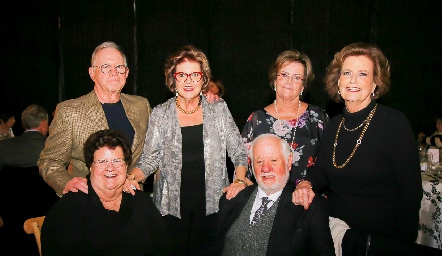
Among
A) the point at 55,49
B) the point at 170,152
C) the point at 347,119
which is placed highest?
the point at 55,49

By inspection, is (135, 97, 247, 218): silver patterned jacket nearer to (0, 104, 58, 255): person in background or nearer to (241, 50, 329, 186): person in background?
(241, 50, 329, 186): person in background

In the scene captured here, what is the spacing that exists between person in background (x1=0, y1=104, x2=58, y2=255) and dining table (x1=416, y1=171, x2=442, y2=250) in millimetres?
2990

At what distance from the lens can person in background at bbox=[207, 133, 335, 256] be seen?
1936mm

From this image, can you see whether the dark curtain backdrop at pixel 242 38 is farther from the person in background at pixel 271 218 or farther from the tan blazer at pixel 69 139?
the person in background at pixel 271 218

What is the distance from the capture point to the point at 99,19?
22.3ft

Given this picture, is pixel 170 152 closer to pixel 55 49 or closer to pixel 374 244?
pixel 374 244

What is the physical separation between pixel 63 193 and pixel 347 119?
160 centimetres

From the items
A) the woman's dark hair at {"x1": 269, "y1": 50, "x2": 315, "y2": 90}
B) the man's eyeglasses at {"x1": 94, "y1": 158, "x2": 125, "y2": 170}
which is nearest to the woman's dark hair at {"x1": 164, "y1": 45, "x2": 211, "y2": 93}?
the woman's dark hair at {"x1": 269, "y1": 50, "x2": 315, "y2": 90}

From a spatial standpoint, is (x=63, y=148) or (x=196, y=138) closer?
(x=63, y=148)

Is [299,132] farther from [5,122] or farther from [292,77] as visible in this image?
[5,122]

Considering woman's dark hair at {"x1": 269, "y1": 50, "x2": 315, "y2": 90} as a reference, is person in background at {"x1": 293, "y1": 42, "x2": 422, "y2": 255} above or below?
below

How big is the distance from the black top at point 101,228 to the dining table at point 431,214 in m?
2.23

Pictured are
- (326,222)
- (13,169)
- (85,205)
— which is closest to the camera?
(326,222)

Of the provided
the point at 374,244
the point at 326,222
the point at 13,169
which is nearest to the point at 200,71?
the point at 326,222
